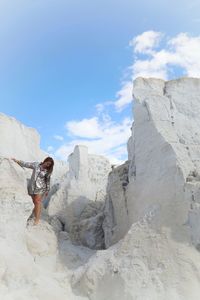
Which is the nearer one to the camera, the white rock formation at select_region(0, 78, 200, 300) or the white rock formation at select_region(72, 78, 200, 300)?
the white rock formation at select_region(0, 78, 200, 300)

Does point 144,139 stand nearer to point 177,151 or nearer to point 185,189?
point 177,151

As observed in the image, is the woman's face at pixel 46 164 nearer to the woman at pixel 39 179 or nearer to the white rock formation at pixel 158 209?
the woman at pixel 39 179

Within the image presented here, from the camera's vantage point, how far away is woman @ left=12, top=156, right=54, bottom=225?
24.8 feet

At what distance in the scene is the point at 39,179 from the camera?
7621 mm

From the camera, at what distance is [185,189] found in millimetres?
7223

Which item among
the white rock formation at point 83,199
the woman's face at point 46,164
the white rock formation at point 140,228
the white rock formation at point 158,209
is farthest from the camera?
the white rock formation at point 83,199

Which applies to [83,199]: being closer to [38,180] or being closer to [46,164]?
[38,180]

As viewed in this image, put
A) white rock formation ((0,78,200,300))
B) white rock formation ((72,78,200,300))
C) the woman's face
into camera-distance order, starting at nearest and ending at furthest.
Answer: white rock formation ((0,78,200,300)), white rock formation ((72,78,200,300)), the woman's face

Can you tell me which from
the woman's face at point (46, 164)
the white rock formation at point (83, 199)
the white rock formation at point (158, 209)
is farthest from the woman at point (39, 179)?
the white rock formation at point (83, 199)

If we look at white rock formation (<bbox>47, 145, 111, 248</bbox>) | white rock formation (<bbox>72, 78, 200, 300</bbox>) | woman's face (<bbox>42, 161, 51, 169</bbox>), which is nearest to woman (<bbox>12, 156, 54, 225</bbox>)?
woman's face (<bbox>42, 161, 51, 169</bbox>)

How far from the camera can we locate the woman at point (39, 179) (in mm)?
7566

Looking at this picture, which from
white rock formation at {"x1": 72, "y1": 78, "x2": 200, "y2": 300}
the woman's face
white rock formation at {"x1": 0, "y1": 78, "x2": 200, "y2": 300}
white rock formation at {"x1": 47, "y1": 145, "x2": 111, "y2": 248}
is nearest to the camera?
white rock formation at {"x1": 0, "y1": 78, "x2": 200, "y2": 300}

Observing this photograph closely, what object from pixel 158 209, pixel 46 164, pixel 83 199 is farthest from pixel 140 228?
pixel 83 199

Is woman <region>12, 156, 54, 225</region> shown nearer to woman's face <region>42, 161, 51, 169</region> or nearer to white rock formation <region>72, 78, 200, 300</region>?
woman's face <region>42, 161, 51, 169</region>
